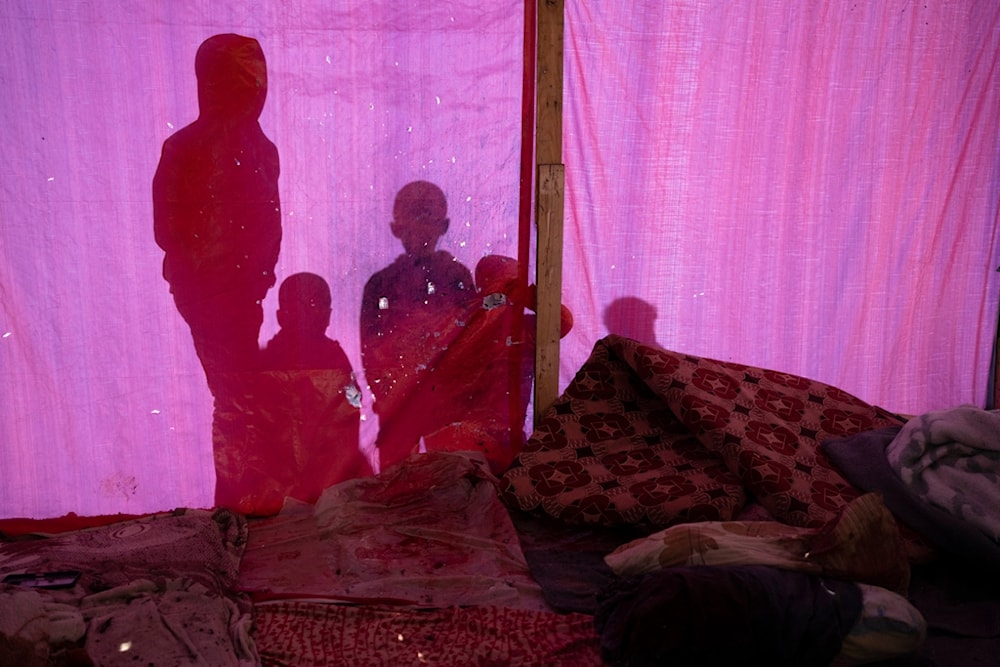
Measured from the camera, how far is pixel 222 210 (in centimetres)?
262

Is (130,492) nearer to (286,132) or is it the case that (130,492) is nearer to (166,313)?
(166,313)

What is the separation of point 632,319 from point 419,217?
880 millimetres

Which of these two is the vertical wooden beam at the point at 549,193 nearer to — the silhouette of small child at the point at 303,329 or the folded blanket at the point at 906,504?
the silhouette of small child at the point at 303,329

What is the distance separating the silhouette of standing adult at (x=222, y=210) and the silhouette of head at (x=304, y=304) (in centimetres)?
7

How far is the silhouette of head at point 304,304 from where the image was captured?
8.90 feet

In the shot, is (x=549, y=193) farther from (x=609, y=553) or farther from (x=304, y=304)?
(x=609, y=553)

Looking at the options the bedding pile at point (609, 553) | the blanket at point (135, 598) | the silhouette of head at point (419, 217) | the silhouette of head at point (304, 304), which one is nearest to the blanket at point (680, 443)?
the bedding pile at point (609, 553)

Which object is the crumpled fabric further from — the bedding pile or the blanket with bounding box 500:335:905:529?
the blanket with bounding box 500:335:905:529

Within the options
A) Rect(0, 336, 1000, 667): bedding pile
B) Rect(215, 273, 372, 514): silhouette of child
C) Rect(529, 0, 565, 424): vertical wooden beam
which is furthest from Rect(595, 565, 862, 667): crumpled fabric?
Rect(215, 273, 372, 514): silhouette of child

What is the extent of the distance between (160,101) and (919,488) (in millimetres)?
2577

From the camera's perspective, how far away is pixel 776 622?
163 cm

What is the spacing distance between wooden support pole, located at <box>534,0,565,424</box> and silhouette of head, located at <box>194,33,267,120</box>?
0.93 m

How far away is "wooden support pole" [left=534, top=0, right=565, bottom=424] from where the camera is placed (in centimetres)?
272

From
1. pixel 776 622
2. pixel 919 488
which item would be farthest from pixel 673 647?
pixel 919 488
